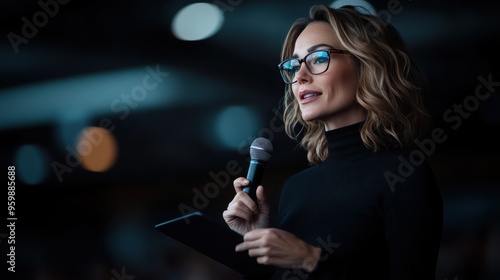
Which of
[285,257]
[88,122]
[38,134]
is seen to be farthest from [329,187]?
[38,134]

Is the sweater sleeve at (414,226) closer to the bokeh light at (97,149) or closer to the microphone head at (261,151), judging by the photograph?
the microphone head at (261,151)

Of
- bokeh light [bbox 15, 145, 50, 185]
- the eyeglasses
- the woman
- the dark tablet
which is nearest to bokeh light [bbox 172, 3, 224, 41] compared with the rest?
bokeh light [bbox 15, 145, 50, 185]

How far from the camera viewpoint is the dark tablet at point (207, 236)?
1071 millimetres

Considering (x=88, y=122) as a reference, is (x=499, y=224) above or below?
below

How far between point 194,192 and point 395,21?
2.86m

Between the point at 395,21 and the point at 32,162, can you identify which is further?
the point at 32,162

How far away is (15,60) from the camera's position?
3.72 meters

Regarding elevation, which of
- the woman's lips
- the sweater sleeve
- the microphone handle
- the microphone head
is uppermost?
the woman's lips

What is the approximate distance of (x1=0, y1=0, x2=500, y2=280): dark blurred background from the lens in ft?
11.6

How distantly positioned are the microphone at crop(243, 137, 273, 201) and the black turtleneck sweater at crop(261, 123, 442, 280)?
0.45 ft

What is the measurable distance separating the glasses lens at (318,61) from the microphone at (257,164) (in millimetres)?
218

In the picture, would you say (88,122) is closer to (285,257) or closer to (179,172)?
(179,172)

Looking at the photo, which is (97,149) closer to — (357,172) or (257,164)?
(257,164)

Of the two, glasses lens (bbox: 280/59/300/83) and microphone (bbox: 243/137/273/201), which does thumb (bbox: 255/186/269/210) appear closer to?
microphone (bbox: 243/137/273/201)
